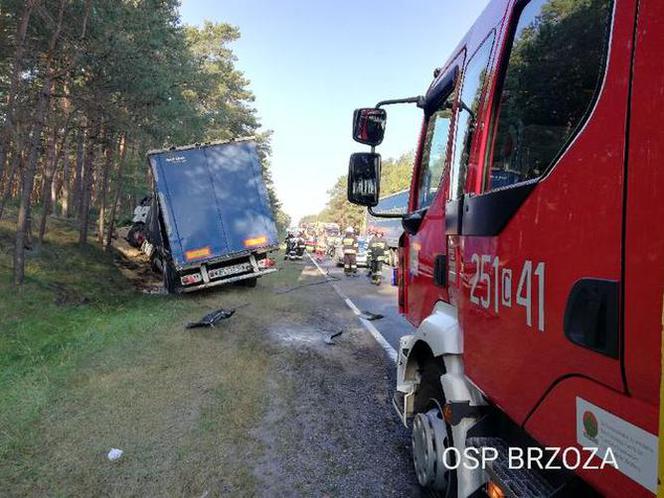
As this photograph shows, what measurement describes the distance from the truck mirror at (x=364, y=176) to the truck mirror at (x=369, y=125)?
4.3 inches

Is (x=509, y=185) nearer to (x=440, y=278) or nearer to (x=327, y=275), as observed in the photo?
(x=440, y=278)

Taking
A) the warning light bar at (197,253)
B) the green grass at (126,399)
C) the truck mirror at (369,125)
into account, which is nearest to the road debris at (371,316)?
the green grass at (126,399)

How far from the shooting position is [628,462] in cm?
120

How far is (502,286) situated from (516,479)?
29.1 inches

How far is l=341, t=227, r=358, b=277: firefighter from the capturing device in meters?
17.8

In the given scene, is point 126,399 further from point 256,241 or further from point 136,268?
point 136,268

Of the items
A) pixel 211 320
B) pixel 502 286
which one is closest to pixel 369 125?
pixel 502 286

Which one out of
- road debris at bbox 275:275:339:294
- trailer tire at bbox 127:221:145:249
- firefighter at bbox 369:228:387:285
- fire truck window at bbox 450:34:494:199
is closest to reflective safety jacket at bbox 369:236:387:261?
firefighter at bbox 369:228:387:285

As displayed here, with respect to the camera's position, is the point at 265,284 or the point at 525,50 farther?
the point at 265,284

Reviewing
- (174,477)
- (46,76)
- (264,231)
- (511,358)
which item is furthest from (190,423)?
(46,76)

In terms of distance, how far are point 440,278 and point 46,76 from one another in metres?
11.3

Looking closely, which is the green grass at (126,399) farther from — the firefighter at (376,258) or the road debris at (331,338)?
the firefighter at (376,258)

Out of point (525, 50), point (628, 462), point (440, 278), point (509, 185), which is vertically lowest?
point (628, 462)

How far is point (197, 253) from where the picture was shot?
11430 millimetres
